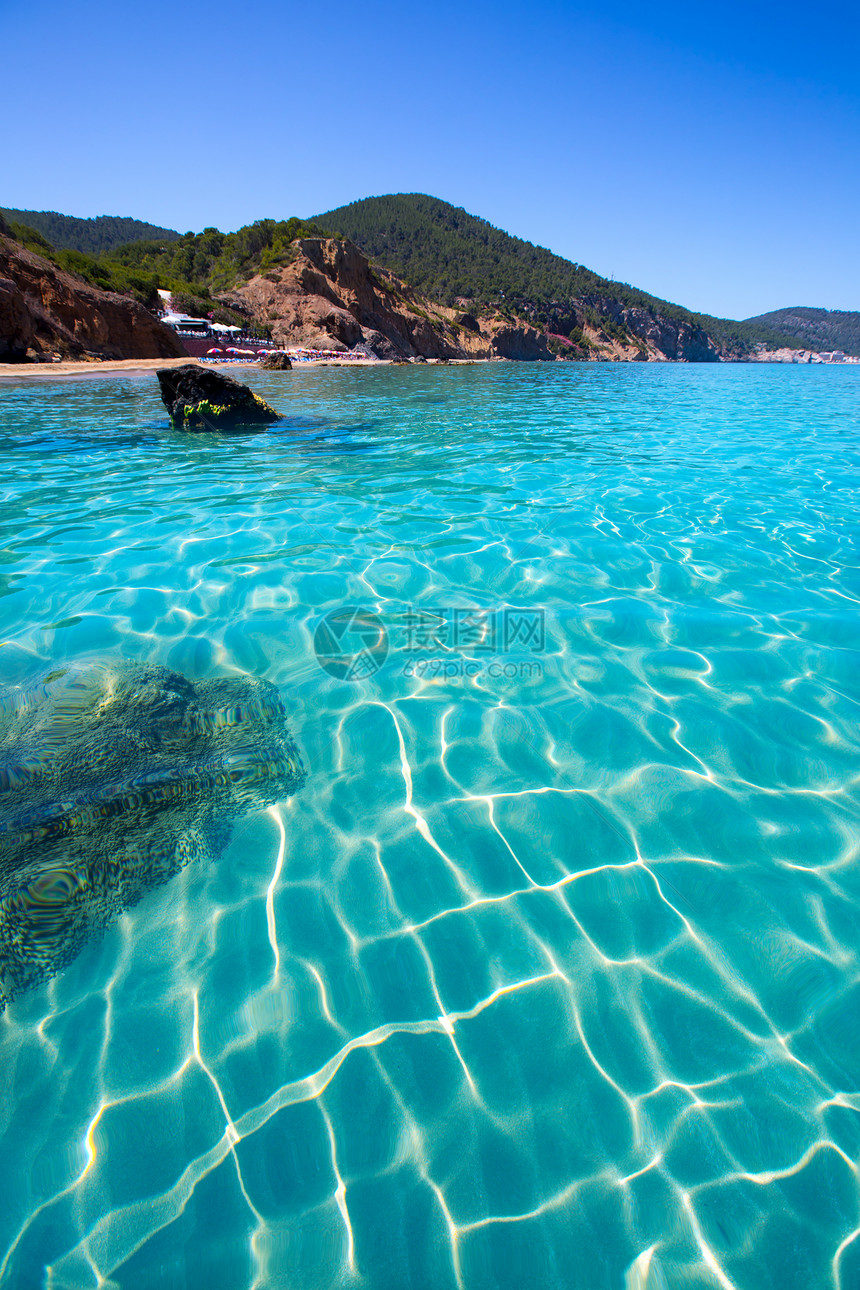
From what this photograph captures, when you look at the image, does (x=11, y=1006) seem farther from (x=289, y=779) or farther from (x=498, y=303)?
(x=498, y=303)

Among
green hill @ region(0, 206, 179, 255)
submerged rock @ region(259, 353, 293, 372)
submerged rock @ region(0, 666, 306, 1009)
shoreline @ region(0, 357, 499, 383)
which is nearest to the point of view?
submerged rock @ region(0, 666, 306, 1009)

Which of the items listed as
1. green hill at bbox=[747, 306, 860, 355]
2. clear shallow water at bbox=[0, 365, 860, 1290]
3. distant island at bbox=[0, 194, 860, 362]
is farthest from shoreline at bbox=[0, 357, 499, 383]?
green hill at bbox=[747, 306, 860, 355]

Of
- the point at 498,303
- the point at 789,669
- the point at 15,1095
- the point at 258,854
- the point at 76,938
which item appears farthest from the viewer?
the point at 498,303

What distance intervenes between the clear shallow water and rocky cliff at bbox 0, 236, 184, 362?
27897 millimetres

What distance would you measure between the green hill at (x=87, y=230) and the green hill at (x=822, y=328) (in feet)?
571

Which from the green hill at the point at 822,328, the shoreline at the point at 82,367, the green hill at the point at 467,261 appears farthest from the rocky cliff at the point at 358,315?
the green hill at the point at 822,328

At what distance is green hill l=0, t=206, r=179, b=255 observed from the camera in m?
92.4

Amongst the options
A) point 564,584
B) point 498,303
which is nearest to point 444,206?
point 498,303

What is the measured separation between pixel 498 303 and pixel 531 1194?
109119mm

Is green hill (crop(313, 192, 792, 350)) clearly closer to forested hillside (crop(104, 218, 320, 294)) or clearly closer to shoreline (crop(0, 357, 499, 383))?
forested hillside (crop(104, 218, 320, 294))

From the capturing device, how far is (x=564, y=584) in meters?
4.50

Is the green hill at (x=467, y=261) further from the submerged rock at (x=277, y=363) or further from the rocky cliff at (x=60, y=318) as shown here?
the rocky cliff at (x=60, y=318)

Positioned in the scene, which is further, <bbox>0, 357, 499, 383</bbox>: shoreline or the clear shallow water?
<bbox>0, 357, 499, 383</bbox>: shoreline

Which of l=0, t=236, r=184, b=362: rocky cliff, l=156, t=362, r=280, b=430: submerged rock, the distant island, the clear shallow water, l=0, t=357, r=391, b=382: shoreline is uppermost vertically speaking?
the distant island
